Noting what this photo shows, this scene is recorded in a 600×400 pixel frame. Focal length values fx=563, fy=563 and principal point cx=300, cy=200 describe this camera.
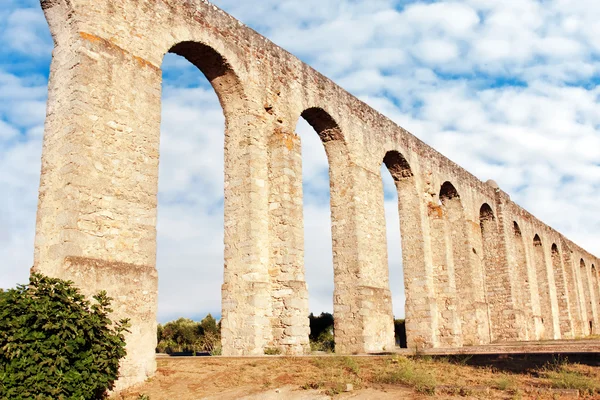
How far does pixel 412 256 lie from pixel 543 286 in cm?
1363

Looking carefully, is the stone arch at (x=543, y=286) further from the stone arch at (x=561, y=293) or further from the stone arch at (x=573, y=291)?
the stone arch at (x=573, y=291)

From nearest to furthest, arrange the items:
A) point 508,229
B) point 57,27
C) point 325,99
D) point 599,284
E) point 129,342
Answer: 1. point 129,342
2. point 57,27
3. point 325,99
4. point 508,229
5. point 599,284

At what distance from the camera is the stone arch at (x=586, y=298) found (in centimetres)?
3181

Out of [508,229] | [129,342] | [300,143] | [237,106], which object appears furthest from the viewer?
[508,229]

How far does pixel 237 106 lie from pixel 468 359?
238 inches

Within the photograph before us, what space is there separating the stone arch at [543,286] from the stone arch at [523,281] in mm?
2186

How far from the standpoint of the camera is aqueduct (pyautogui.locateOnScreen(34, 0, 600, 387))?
7.52 meters

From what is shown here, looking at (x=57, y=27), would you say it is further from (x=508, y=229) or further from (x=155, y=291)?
(x=508, y=229)

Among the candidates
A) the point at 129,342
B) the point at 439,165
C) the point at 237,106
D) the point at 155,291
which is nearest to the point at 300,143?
the point at 237,106

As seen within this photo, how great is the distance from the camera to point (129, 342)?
7285mm

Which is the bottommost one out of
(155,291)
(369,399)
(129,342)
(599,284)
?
(369,399)

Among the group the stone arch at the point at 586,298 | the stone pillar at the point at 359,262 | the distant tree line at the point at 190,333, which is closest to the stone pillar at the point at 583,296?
the stone arch at the point at 586,298

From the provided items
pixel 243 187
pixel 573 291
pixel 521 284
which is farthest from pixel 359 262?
pixel 573 291

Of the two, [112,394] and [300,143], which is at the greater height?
[300,143]
